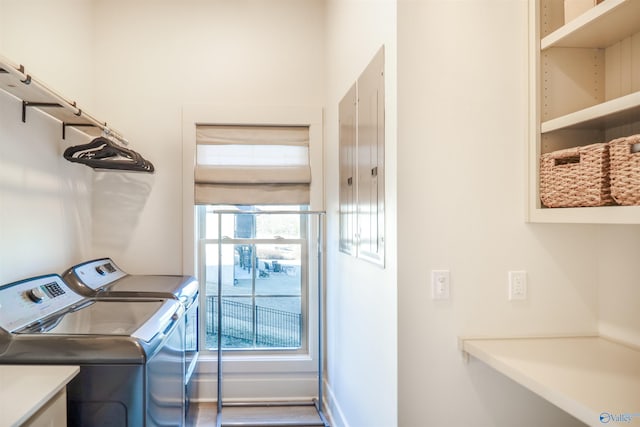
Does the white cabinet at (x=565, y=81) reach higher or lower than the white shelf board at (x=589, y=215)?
higher

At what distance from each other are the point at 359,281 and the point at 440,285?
0.63m

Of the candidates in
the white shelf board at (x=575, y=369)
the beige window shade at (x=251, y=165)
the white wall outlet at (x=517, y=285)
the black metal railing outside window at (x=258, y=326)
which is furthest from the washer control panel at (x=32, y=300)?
the white wall outlet at (x=517, y=285)

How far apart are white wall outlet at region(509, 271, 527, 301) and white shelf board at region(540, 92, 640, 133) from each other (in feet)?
1.77

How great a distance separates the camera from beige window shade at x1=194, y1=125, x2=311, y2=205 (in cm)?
293

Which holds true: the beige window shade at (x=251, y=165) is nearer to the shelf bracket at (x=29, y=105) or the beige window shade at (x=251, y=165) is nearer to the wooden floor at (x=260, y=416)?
the shelf bracket at (x=29, y=105)

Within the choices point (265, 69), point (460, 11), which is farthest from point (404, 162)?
point (265, 69)

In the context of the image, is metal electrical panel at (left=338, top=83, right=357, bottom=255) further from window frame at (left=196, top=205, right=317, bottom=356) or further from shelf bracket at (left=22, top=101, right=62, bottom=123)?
shelf bracket at (left=22, top=101, right=62, bottom=123)

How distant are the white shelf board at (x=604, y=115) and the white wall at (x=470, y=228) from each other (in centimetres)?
14

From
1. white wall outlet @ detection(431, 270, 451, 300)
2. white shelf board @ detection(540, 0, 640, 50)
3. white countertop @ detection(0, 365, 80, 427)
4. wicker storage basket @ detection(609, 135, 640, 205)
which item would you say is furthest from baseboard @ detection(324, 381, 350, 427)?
white shelf board @ detection(540, 0, 640, 50)

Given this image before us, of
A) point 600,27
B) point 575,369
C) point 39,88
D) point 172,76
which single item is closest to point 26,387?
point 39,88

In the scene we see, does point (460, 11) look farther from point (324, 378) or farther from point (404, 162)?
point (324, 378)

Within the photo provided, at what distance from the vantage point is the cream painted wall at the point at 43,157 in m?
1.92

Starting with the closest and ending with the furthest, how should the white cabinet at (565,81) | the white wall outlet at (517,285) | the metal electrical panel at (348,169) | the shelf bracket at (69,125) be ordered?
the white cabinet at (565,81) → the white wall outlet at (517,285) → the metal electrical panel at (348,169) → the shelf bracket at (69,125)

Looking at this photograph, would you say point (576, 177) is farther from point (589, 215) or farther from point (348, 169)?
point (348, 169)
